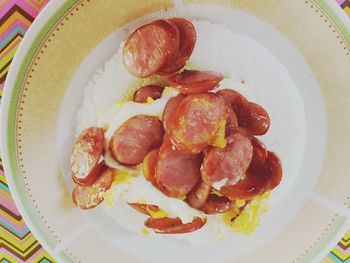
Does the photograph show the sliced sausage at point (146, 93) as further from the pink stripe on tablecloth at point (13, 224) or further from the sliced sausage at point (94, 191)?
the pink stripe on tablecloth at point (13, 224)

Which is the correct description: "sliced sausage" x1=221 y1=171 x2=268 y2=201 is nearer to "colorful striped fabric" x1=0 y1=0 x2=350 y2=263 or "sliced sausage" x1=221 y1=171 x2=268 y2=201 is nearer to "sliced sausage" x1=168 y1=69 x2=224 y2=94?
"sliced sausage" x1=168 y1=69 x2=224 y2=94

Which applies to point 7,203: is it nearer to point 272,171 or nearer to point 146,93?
point 146,93

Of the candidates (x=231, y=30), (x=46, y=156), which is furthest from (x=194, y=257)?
(x=231, y=30)

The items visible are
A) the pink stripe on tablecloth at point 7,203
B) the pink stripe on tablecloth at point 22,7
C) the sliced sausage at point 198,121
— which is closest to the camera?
the sliced sausage at point 198,121

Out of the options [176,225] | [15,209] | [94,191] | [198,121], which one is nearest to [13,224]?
[15,209]

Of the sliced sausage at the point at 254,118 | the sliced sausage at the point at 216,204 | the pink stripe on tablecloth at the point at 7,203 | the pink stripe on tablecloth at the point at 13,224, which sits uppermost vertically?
the sliced sausage at the point at 254,118

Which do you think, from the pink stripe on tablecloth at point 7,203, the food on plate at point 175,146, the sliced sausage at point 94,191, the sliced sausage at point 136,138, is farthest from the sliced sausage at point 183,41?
the pink stripe on tablecloth at point 7,203

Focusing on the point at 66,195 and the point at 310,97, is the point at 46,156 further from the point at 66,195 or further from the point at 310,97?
the point at 310,97
